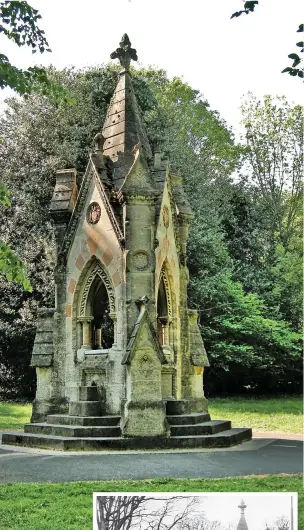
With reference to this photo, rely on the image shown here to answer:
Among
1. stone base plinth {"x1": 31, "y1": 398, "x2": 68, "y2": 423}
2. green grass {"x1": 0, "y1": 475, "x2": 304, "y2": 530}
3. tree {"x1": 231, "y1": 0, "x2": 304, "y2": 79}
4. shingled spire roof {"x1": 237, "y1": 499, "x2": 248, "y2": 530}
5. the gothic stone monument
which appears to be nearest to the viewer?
shingled spire roof {"x1": 237, "y1": 499, "x2": 248, "y2": 530}

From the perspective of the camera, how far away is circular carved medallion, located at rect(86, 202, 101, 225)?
13867 millimetres

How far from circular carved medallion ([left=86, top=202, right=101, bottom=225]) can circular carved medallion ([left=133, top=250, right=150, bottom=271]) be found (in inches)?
47.0

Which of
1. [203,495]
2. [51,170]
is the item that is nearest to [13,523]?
[203,495]

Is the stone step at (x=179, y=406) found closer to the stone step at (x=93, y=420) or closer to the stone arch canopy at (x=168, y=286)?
the stone step at (x=93, y=420)

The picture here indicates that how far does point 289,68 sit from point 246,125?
24.2m

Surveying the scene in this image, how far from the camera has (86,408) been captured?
12.9 m

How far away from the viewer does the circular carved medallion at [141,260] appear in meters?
13.1

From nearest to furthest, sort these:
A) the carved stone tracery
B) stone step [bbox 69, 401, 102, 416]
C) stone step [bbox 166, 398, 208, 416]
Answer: stone step [bbox 69, 401, 102, 416] → stone step [bbox 166, 398, 208, 416] → the carved stone tracery

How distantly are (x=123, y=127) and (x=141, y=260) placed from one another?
2.88m

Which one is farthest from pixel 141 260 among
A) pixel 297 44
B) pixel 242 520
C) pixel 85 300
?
pixel 242 520

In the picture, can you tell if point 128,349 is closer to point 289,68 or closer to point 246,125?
point 289,68

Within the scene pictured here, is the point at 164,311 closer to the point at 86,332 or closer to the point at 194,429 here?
the point at 86,332

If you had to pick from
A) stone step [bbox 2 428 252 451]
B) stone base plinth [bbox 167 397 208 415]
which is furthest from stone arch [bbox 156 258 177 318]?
stone step [bbox 2 428 252 451]

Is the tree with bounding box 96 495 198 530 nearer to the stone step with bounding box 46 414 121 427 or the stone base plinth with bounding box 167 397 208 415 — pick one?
the stone step with bounding box 46 414 121 427
